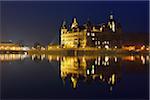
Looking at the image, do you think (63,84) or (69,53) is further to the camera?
(69,53)

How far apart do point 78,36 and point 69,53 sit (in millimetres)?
4066

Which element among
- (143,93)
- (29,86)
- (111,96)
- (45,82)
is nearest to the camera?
(111,96)

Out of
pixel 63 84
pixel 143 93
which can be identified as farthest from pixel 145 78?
pixel 63 84

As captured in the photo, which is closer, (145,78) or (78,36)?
(145,78)

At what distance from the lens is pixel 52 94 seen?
296 centimetres

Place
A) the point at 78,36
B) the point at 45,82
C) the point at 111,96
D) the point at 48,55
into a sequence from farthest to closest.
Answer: the point at 78,36 < the point at 48,55 < the point at 45,82 < the point at 111,96

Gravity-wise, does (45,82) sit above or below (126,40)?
below

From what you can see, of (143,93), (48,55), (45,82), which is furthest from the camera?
(48,55)

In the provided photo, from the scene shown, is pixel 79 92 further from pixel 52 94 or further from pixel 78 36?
pixel 78 36

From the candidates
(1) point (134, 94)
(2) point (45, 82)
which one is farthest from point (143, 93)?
(2) point (45, 82)

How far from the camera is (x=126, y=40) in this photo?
7.34 metres

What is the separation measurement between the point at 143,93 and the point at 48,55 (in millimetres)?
4450

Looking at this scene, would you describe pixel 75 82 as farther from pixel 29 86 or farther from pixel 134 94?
pixel 134 94

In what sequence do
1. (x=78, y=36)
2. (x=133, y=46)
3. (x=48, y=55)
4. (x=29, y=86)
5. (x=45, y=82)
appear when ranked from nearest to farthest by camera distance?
(x=29, y=86)
(x=45, y=82)
(x=48, y=55)
(x=133, y=46)
(x=78, y=36)
